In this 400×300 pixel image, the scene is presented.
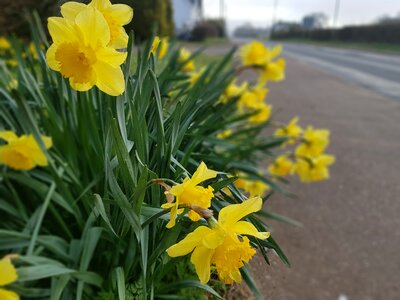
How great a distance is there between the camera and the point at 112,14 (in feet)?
2.71

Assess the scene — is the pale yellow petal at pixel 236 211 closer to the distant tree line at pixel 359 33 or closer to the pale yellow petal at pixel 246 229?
the pale yellow petal at pixel 246 229

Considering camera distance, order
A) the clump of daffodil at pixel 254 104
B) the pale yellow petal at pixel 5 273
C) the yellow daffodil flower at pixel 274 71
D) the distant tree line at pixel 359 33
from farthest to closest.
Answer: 1. the distant tree line at pixel 359 33
2. the clump of daffodil at pixel 254 104
3. the yellow daffodil flower at pixel 274 71
4. the pale yellow petal at pixel 5 273

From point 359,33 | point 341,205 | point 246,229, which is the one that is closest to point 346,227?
point 341,205

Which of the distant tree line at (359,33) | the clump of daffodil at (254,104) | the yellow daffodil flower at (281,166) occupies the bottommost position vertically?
the distant tree line at (359,33)

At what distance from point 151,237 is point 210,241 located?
35cm

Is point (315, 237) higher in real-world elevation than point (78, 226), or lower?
lower

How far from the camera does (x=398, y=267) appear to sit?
2.80 meters

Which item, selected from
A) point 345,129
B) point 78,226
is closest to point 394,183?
point 345,129

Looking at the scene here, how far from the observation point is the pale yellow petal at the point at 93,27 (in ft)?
2.43

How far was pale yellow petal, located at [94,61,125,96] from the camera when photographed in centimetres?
79

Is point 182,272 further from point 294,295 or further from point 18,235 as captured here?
point 294,295

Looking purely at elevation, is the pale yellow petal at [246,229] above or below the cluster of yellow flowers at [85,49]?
below

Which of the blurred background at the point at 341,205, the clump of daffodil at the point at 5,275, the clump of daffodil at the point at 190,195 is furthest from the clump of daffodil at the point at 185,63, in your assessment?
the clump of daffodil at the point at 5,275

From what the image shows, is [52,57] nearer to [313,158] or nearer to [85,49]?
[85,49]
